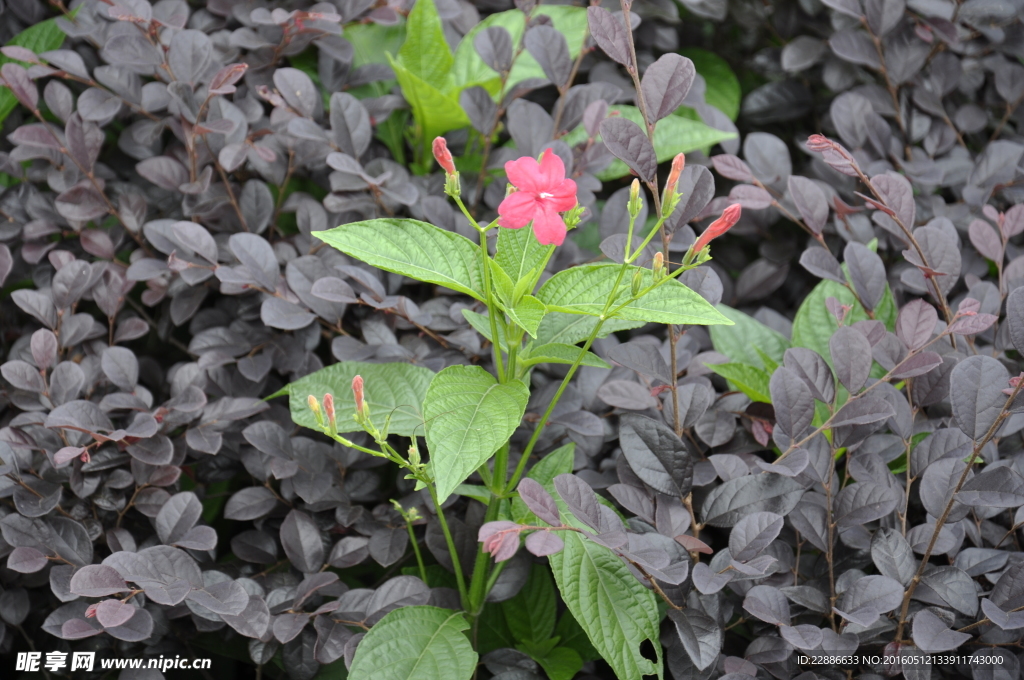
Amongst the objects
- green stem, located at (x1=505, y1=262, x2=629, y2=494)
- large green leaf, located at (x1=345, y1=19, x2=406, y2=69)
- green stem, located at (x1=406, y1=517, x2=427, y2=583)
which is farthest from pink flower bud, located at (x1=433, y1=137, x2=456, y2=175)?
large green leaf, located at (x1=345, y1=19, x2=406, y2=69)

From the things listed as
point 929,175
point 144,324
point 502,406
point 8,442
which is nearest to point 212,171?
point 144,324

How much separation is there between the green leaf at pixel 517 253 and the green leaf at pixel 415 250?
0.03 meters

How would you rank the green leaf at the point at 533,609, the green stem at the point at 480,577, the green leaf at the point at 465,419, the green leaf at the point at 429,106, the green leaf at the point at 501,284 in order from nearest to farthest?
the green leaf at the point at 465,419 < the green leaf at the point at 501,284 < the green stem at the point at 480,577 < the green leaf at the point at 533,609 < the green leaf at the point at 429,106

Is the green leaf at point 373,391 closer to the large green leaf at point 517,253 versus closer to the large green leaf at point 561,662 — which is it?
the large green leaf at point 517,253

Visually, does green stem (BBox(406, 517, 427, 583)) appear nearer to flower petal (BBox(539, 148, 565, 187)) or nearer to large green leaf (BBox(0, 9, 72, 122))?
flower petal (BBox(539, 148, 565, 187))

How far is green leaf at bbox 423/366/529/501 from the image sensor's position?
0.73m

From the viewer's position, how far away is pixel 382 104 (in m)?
1.36

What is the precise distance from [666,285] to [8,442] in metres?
0.89

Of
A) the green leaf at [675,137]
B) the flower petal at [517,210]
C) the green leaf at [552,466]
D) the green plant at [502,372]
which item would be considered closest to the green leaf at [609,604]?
the green plant at [502,372]

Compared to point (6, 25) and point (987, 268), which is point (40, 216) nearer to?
point (6, 25)

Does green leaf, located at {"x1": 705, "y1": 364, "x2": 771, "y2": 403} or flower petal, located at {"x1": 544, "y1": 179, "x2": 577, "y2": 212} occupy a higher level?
flower petal, located at {"x1": 544, "y1": 179, "x2": 577, "y2": 212}

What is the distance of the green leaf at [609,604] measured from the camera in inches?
34.2

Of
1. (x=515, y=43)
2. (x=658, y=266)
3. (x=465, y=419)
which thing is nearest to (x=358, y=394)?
(x=465, y=419)

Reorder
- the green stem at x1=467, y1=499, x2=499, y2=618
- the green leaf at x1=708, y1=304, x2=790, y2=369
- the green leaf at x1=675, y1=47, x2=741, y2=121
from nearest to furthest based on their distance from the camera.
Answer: the green stem at x1=467, y1=499, x2=499, y2=618, the green leaf at x1=708, y1=304, x2=790, y2=369, the green leaf at x1=675, y1=47, x2=741, y2=121
